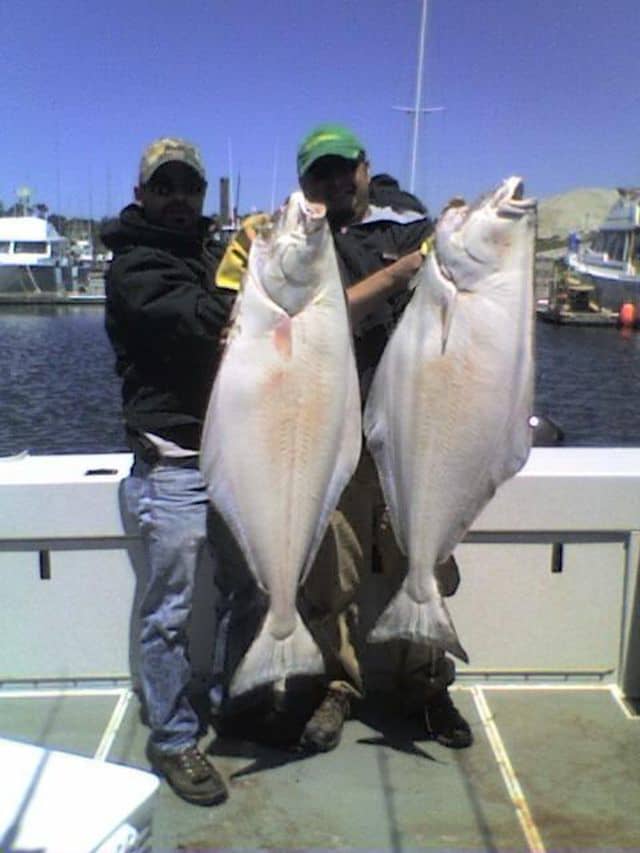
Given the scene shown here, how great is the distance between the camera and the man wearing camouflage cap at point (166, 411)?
8.76ft

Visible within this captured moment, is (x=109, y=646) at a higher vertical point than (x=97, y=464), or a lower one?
lower

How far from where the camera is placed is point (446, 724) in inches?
124

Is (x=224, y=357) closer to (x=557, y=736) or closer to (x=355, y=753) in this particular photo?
(x=355, y=753)

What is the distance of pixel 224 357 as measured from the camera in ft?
7.38

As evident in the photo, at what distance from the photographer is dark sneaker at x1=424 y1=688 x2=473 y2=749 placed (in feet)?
10.2

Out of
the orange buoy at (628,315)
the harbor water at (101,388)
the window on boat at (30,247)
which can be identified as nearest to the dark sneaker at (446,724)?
the harbor water at (101,388)

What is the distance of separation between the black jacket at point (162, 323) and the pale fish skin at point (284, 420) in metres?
0.31

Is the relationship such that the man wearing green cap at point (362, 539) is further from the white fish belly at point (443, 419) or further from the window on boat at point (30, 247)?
the window on boat at point (30, 247)

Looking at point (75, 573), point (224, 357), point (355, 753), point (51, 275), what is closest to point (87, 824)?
point (224, 357)

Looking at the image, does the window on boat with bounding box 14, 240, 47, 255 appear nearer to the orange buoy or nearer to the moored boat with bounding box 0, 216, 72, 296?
the moored boat with bounding box 0, 216, 72, 296

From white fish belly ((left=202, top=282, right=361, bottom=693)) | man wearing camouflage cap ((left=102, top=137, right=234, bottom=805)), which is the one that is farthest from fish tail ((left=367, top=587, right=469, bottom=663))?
man wearing camouflage cap ((left=102, top=137, right=234, bottom=805))

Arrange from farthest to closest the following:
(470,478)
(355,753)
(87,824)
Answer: (355,753), (470,478), (87,824)

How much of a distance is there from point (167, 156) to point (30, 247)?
63.2 meters

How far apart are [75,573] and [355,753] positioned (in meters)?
1.21
